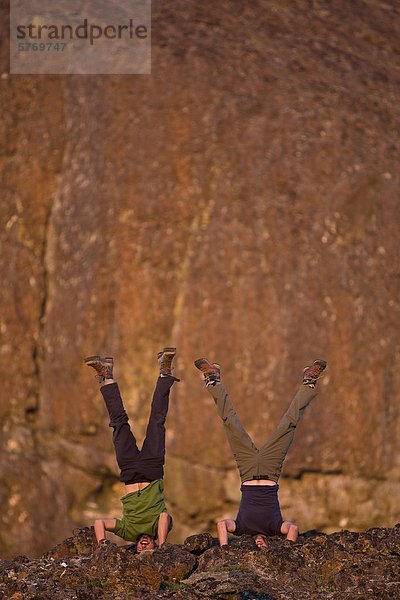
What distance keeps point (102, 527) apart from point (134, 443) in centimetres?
64

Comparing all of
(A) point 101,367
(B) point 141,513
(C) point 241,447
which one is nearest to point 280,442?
(C) point 241,447

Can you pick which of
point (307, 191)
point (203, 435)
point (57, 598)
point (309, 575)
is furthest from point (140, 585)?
point (307, 191)

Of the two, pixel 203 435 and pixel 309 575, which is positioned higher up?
pixel 309 575

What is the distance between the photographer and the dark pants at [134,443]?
848 cm

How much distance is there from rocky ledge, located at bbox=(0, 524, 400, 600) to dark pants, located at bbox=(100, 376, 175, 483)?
1.85 feet

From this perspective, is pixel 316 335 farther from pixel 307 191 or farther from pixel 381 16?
pixel 381 16

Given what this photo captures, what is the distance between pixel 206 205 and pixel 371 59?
288 centimetres

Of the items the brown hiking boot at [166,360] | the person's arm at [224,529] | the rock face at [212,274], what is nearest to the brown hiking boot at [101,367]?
the brown hiking boot at [166,360]

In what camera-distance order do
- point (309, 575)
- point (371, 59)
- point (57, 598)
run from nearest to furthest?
point (57, 598) < point (309, 575) < point (371, 59)

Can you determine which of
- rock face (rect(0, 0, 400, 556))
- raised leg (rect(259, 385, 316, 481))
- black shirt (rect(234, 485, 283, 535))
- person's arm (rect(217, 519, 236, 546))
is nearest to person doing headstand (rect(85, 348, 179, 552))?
A: person's arm (rect(217, 519, 236, 546))

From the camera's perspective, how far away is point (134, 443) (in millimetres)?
8531

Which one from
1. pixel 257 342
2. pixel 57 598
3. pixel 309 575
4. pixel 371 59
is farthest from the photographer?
pixel 371 59

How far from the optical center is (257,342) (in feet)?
44.3

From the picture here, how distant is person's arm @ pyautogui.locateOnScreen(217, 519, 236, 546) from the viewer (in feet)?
27.1
